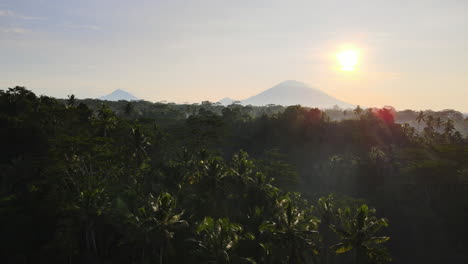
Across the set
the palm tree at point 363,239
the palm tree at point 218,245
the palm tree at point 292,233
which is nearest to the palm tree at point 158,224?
the palm tree at point 218,245

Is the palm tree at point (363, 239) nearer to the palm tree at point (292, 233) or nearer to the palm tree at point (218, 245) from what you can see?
the palm tree at point (292, 233)

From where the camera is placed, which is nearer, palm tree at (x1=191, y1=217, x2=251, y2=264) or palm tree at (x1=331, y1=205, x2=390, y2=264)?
palm tree at (x1=191, y1=217, x2=251, y2=264)

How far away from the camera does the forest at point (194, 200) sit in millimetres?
A: 30188

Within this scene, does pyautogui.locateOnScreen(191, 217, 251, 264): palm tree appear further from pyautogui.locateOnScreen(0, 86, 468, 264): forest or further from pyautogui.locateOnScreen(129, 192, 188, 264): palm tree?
pyautogui.locateOnScreen(129, 192, 188, 264): palm tree

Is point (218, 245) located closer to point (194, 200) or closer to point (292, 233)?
point (292, 233)

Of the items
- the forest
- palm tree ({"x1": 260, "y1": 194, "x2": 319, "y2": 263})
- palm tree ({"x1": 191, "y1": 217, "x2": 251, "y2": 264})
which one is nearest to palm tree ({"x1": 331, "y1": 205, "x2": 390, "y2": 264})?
the forest

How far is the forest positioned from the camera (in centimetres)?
3019

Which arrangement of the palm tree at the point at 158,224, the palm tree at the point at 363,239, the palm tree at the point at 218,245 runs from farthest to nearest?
1. the palm tree at the point at 158,224
2. the palm tree at the point at 363,239
3. the palm tree at the point at 218,245

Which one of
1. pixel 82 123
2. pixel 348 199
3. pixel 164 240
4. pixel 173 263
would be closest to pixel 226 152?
pixel 348 199

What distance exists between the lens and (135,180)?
157ft

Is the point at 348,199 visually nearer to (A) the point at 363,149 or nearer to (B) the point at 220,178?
(B) the point at 220,178

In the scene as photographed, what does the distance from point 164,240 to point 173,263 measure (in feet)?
28.2

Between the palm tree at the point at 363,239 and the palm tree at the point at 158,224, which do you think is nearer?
the palm tree at the point at 363,239

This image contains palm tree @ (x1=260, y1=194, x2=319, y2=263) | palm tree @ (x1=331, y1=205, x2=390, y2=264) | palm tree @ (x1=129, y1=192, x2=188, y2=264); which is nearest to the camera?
palm tree @ (x1=331, y1=205, x2=390, y2=264)
